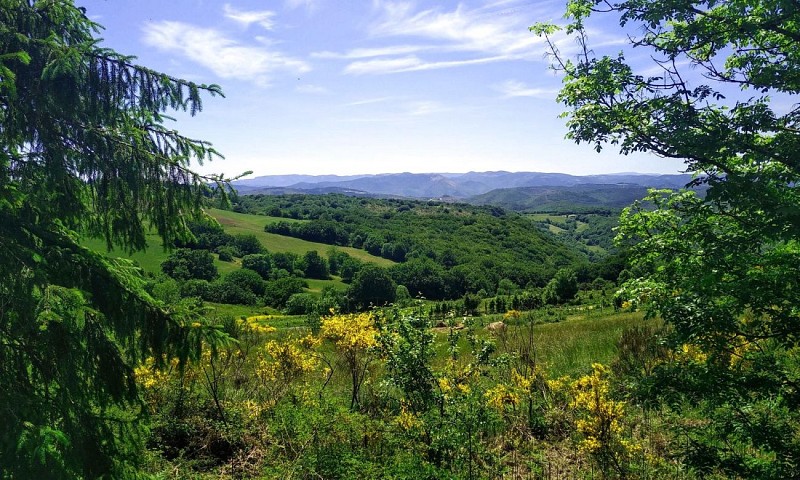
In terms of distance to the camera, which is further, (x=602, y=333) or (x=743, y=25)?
(x=602, y=333)

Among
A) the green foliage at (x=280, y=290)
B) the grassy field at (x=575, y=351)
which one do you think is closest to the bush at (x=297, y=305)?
the green foliage at (x=280, y=290)

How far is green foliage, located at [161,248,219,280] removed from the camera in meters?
61.1

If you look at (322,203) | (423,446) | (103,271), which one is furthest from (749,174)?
(322,203)

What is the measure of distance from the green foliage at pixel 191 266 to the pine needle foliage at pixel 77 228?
62334mm

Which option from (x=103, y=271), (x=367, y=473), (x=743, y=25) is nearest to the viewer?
(x=103, y=271)

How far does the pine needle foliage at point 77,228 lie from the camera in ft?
8.33

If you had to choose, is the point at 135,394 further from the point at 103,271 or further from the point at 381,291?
the point at 381,291

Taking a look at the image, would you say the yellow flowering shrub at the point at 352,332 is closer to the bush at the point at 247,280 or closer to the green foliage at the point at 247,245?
the bush at the point at 247,280

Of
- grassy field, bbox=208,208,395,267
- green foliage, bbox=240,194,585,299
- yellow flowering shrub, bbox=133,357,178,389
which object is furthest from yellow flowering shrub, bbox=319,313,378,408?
grassy field, bbox=208,208,395,267

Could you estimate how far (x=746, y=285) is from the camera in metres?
4.19

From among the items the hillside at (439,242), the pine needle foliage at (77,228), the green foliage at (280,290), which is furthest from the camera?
the hillside at (439,242)

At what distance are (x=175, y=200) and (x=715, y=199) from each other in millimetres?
5214

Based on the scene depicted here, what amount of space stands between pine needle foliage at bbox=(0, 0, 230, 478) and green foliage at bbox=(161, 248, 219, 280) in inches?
2454

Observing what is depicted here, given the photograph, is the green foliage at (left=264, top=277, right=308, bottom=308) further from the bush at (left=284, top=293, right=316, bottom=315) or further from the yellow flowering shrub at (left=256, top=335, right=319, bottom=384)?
the yellow flowering shrub at (left=256, top=335, right=319, bottom=384)
